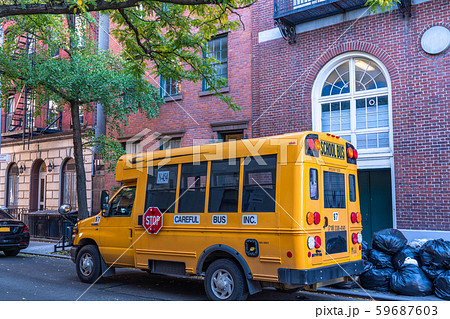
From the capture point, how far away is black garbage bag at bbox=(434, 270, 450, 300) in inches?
294

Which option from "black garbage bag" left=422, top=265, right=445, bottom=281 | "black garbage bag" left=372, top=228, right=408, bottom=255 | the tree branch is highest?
the tree branch

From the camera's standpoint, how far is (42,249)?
50.5 ft

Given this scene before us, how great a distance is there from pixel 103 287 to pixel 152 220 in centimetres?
186

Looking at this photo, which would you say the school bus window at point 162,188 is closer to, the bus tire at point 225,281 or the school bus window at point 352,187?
the bus tire at point 225,281

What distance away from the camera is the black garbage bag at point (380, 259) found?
8.54 m

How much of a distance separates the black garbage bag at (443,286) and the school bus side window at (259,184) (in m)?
3.51

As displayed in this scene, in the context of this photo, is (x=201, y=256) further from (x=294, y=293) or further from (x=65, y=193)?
(x=65, y=193)

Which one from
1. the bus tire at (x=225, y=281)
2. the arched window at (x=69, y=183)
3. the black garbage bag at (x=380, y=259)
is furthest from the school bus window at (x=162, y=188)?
the arched window at (x=69, y=183)

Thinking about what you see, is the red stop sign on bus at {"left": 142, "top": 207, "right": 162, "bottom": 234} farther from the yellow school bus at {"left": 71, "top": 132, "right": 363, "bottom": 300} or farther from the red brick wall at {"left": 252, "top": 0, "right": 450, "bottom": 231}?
the red brick wall at {"left": 252, "top": 0, "right": 450, "bottom": 231}

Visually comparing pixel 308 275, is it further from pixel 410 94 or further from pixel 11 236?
pixel 11 236

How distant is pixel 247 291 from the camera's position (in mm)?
6766

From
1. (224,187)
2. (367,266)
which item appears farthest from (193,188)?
(367,266)

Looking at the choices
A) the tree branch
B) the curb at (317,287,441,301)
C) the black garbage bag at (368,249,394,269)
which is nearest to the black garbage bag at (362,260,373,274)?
the black garbage bag at (368,249,394,269)

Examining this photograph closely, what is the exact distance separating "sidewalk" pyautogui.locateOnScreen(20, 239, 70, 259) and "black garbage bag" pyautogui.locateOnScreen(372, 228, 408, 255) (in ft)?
Result: 30.2
